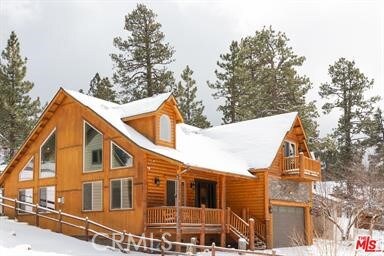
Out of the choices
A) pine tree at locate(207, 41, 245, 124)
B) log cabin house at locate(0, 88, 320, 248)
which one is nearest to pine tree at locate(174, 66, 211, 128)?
pine tree at locate(207, 41, 245, 124)

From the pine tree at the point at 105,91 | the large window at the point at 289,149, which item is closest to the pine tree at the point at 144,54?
the pine tree at the point at 105,91

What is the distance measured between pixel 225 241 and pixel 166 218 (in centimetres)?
451

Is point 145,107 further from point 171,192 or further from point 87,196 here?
point 87,196

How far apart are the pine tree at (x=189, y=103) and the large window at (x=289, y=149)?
74.0 ft

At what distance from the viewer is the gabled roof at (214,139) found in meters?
23.8

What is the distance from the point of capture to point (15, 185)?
28766mm

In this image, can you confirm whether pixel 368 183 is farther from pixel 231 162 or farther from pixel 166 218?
pixel 166 218

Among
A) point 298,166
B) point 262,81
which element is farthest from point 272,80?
point 298,166

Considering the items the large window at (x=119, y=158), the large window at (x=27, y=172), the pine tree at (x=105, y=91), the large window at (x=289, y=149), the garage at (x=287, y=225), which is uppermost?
the pine tree at (x=105, y=91)

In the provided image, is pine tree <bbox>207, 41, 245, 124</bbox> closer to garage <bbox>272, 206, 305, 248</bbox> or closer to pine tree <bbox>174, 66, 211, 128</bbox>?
pine tree <bbox>174, 66, 211, 128</bbox>

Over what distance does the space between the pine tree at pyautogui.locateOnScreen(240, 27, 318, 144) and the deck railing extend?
1866cm

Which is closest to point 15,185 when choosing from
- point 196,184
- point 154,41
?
point 196,184

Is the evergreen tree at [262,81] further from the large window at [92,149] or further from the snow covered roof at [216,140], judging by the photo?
the large window at [92,149]

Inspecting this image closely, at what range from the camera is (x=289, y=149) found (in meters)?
30.9
